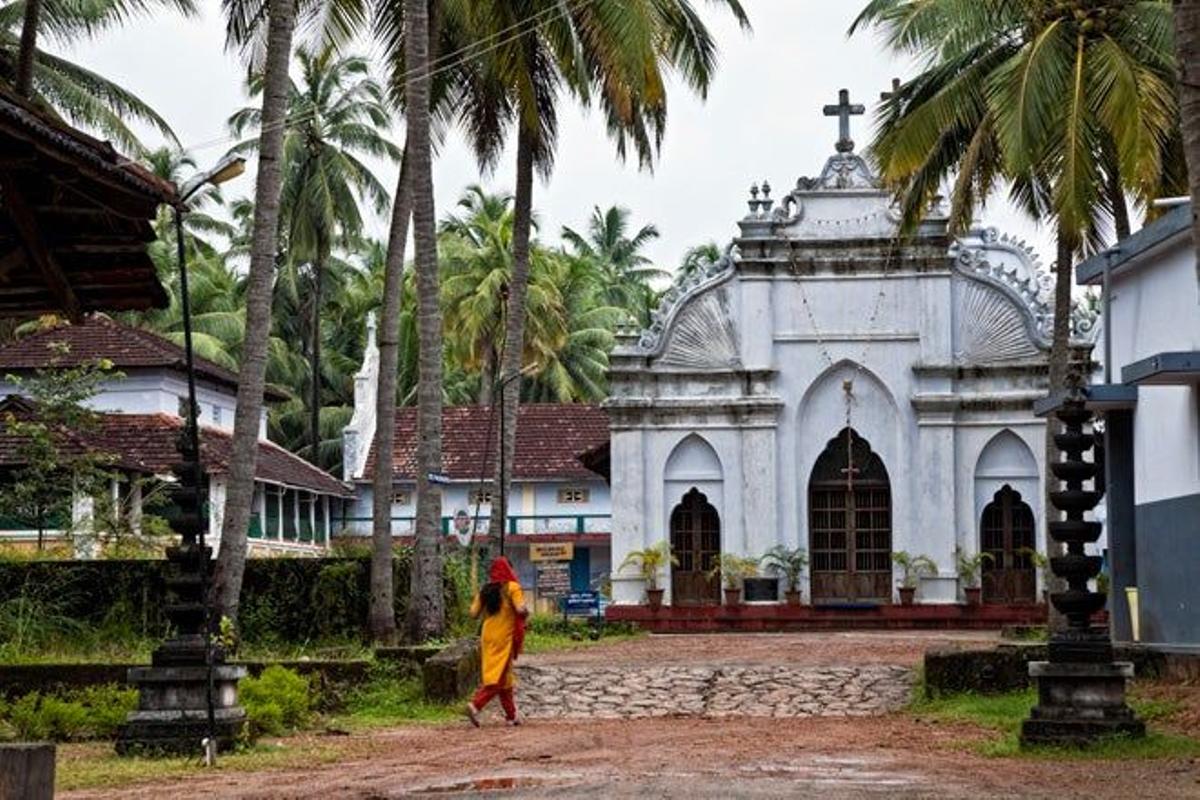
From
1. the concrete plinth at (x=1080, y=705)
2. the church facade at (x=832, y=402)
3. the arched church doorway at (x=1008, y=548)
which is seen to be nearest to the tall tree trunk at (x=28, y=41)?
the concrete plinth at (x=1080, y=705)

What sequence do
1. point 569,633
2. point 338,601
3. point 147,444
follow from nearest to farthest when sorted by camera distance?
1. point 338,601
2. point 569,633
3. point 147,444

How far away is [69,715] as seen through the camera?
670 inches

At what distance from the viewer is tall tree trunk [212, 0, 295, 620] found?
66.2 ft

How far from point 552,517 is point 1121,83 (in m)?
30.1

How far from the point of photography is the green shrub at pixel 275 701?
16.9m

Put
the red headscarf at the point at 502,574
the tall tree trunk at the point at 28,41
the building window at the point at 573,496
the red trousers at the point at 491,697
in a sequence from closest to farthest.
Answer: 1. the red trousers at the point at 491,697
2. the red headscarf at the point at 502,574
3. the tall tree trunk at the point at 28,41
4. the building window at the point at 573,496

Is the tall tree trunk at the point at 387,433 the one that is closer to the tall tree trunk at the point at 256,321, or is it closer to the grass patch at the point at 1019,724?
the tall tree trunk at the point at 256,321

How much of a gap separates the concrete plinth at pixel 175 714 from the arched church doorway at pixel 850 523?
80.7ft

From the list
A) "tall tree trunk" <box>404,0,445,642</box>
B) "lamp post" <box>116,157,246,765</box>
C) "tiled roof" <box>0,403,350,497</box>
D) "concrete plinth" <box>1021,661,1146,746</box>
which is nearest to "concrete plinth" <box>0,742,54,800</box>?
"lamp post" <box>116,157,246,765</box>

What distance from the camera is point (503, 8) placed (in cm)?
2803

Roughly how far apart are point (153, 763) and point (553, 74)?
17280mm

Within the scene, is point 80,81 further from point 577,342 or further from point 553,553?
point 577,342

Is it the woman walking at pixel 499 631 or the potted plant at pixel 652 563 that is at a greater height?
the potted plant at pixel 652 563

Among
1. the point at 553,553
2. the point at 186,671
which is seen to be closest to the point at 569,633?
the point at 553,553
